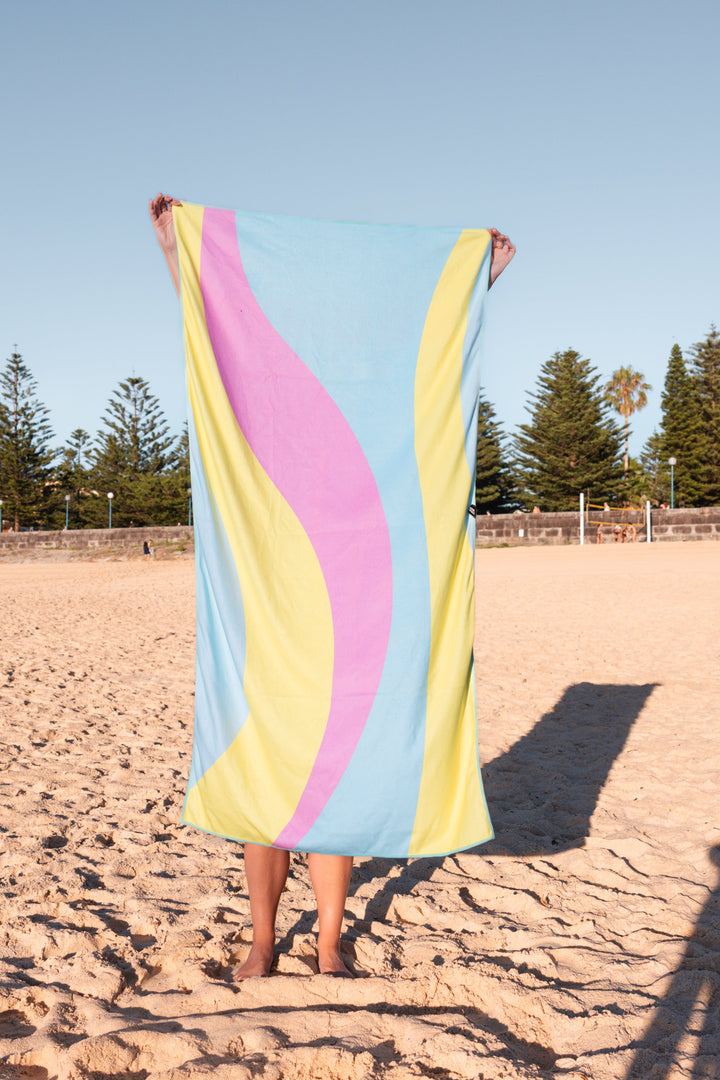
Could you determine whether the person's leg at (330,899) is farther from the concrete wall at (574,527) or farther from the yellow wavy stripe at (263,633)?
the concrete wall at (574,527)

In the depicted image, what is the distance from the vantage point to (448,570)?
80.4 inches

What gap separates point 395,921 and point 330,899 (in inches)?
21.6

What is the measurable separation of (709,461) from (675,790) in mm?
36530

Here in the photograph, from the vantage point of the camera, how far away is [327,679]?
1981mm

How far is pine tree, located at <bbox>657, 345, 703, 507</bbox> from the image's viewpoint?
37.7 metres

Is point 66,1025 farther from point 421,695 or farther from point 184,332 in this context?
point 184,332

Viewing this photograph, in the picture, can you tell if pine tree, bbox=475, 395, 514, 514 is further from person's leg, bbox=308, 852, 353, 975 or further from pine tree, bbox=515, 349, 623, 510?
person's leg, bbox=308, 852, 353, 975

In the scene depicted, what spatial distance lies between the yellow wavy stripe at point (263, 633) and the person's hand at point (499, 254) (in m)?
0.75

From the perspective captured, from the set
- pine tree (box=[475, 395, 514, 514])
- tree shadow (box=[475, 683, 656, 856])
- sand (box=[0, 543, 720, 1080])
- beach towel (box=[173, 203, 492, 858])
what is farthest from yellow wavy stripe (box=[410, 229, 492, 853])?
pine tree (box=[475, 395, 514, 514])

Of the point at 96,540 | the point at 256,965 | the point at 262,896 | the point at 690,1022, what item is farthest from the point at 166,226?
the point at 96,540

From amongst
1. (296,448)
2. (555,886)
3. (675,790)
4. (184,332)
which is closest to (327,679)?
(296,448)

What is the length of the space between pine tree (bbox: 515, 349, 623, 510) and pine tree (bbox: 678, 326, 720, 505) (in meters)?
3.56

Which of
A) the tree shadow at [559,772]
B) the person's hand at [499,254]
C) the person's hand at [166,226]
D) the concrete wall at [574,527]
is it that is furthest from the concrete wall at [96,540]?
the person's hand at [499,254]

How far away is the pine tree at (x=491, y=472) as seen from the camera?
38.1 meters
